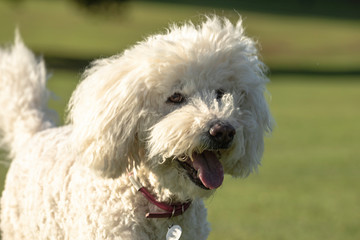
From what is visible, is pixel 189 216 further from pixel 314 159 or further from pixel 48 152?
pixel 314 159

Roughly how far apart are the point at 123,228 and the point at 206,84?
1008 mm

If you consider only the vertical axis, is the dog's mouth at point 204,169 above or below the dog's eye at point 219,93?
below

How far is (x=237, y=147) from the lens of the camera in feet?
13.2

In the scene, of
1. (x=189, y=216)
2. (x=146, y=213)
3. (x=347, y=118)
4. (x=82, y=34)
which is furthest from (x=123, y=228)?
(x=82, y=34)

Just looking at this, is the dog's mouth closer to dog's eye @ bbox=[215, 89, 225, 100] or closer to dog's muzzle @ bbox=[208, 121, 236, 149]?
dog's muzzle @ bbox=[208, 121, 236, 149]

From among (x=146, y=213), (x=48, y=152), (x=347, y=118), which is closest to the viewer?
(x=146, y=213)

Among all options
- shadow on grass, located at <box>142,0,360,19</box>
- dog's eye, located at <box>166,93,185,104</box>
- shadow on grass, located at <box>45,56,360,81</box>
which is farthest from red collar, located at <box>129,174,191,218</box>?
shadow on grass, located at <box>142,0,360,19</box>

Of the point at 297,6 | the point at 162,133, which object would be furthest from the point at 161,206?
the point at 297,6

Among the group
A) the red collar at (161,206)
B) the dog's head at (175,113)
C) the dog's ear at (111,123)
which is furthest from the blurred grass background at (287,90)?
the dog's ear at (111,123)

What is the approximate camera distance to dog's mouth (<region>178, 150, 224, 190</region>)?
3.96m

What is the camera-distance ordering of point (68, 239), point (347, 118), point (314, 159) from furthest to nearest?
point (347, 118)
point (314, 159)
point (68, 239)

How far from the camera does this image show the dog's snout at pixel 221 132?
12.6 ft

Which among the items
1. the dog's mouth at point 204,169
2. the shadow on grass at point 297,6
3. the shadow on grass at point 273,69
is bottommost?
the dog's mouth at point 204,169

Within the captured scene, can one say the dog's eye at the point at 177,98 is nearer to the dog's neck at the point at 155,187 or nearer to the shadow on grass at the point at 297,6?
the dog's neck at the point at 155,187
